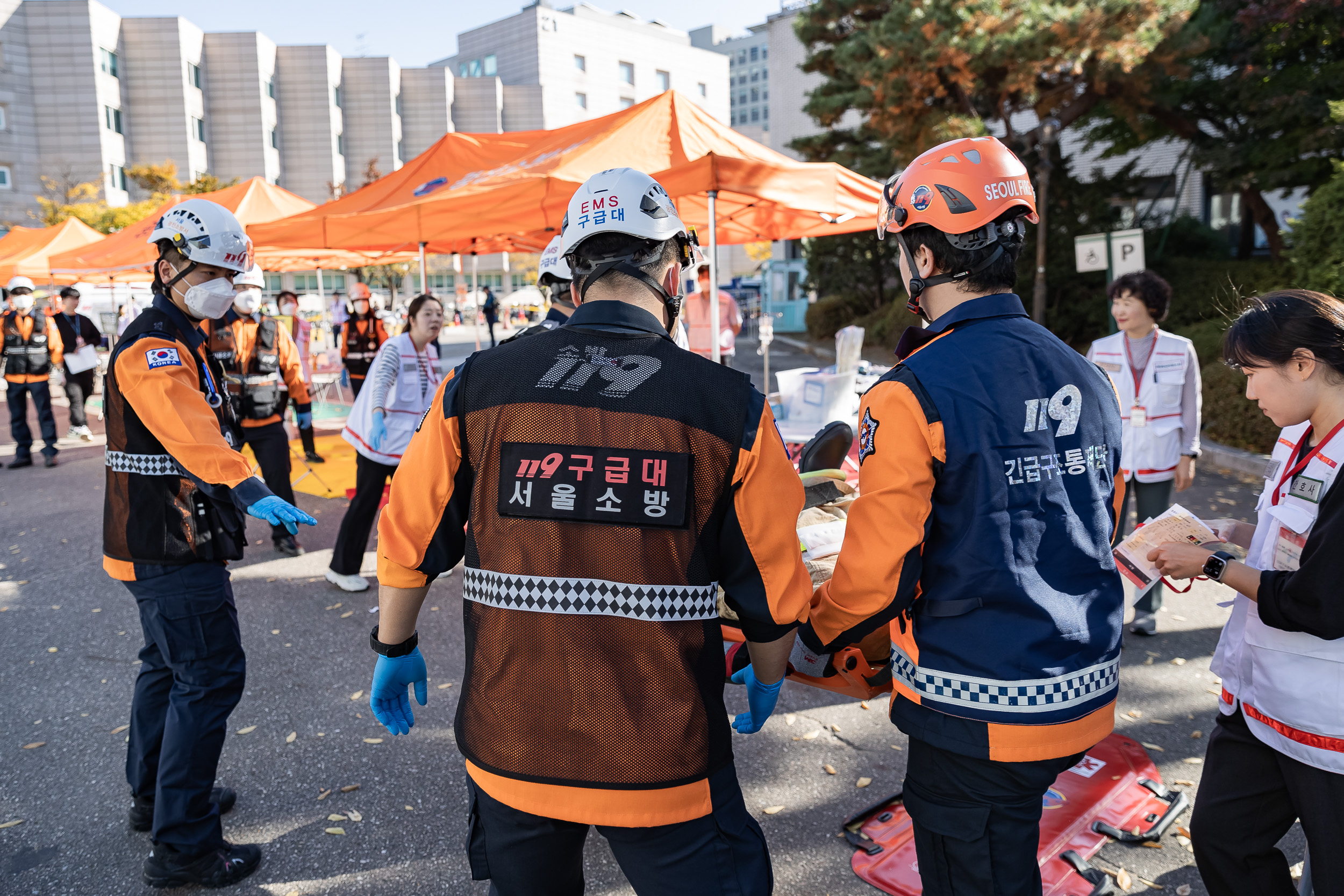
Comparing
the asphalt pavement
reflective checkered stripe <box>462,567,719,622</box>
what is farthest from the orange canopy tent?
reflective checkered stripe <box>462,567,719,622</box>

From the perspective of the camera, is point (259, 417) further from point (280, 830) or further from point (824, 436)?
point (824, 436)

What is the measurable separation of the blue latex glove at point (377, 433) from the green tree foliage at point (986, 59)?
1085cm

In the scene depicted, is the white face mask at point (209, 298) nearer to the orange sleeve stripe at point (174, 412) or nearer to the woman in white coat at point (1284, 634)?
the orange sleeve stripe at point (174, 412)

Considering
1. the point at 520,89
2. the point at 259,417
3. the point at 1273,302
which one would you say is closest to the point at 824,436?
the point at 1273,302

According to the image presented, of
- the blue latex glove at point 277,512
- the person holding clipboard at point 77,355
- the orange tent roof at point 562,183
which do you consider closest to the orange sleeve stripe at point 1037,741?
the blue latex glove at point 277,512

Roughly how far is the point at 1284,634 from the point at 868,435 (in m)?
1.20

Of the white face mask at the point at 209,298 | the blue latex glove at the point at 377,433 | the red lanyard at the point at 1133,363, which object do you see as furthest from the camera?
the blue latex glove at the point at 377,433

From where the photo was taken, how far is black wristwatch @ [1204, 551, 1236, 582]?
2.09 metres

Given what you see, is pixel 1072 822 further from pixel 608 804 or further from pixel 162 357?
pixel 162 357

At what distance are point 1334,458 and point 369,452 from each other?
209 inches

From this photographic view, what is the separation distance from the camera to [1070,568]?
1808mm

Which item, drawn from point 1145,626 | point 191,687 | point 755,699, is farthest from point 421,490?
point 1145,626

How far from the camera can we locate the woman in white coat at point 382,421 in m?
5.82

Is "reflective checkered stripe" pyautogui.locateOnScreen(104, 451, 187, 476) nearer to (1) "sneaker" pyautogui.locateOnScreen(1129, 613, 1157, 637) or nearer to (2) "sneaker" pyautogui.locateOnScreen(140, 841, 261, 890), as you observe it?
(2) "sneaker" pyautogui.locateOnScreen(140, 841, 261, 890)
